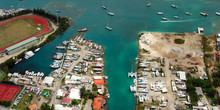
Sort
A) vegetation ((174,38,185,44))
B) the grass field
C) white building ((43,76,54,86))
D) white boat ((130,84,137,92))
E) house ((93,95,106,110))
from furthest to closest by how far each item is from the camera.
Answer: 1. the grass field
2. vegetation ((174,38,185,44))
3. white building ((43,76,54,86))
4. white boat ((130,84,137,92))
5. house ((93,95,106,110))

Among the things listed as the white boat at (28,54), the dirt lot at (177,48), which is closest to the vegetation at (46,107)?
the white boat at (28,54)

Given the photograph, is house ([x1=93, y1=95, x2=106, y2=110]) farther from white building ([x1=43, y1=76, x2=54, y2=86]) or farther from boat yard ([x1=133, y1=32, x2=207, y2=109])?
white building ([x1=43, y1=76, x2=54, y2=86])

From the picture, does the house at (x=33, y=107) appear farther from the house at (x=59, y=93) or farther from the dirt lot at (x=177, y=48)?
the dirt lot at (x=177, y=48)

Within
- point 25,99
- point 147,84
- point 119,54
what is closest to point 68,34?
point 119,54

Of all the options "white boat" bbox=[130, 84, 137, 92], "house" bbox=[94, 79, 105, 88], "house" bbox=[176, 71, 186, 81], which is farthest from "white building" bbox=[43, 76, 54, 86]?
"house" bbox=[176, 71, 186, 81]

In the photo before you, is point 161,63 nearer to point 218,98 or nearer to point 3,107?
point 218,98

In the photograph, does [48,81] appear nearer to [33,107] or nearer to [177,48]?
[33,107]

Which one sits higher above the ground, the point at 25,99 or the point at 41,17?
the point at 41,17
